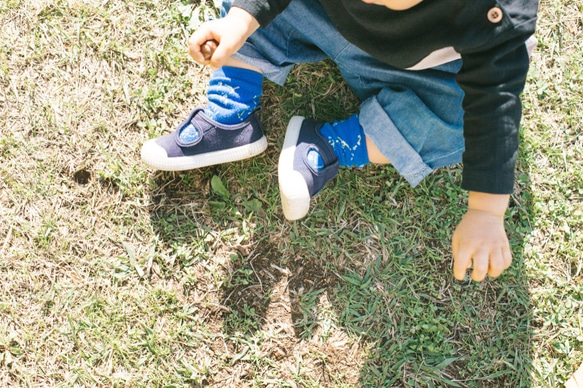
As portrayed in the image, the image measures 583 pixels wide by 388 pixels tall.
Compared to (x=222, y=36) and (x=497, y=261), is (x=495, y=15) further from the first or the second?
(x=222, y=36)

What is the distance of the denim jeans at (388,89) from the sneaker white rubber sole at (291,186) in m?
0.28

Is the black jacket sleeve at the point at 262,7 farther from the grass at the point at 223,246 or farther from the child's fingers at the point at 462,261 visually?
the child's fingers at the point at 462,261

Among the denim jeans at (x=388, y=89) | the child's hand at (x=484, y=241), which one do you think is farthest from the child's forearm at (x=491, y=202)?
the denim jeans at (x=388, y=89)

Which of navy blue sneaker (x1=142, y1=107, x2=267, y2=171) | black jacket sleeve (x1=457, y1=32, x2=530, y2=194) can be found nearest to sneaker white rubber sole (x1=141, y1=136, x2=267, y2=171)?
navy blue sneaker (x1=142, y1=107, x2=267, y2=171)

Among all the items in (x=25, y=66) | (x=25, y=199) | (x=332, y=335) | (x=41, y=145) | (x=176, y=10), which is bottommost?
Result: (x=332, y=335)

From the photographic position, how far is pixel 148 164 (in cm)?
209

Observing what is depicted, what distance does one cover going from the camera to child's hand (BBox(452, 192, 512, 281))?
156 cm

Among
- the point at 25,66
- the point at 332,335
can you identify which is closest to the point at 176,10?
the point at 25,66

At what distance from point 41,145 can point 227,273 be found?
92 centimetres

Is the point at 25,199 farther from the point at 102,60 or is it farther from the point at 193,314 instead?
the point at 193,314

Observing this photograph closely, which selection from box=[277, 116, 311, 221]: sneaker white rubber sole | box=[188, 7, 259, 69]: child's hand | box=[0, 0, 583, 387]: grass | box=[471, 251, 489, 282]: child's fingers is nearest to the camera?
box=[471, 251, 489, 282]: child's fingers

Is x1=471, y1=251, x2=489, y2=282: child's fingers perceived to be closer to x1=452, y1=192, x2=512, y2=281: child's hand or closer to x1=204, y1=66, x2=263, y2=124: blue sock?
x1=452, y1=192, x2=512, y2=281: child's hand

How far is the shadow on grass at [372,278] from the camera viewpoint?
7.05ft

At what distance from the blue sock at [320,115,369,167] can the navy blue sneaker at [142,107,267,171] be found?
304mm
